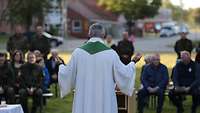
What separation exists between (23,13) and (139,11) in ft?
77.9

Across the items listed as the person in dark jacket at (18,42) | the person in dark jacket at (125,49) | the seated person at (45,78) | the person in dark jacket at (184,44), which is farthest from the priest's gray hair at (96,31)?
the person in dark jacket at (184,44)

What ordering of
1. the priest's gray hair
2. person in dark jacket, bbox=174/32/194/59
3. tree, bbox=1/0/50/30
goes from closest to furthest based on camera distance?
the priest's gray hair < person in dark jacket, bbox=174/32/194/59 < tree, bbox=1/0/50/30

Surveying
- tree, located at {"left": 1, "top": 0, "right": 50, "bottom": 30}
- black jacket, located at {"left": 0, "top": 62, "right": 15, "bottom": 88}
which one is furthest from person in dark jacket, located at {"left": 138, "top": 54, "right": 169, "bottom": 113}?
tree, located at {"left": 1, "top": 0, "right": 50, "bottom": 30}

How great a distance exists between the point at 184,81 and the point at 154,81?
73 cm

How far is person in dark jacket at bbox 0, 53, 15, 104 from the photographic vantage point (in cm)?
1307

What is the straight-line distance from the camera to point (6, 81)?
521 inches

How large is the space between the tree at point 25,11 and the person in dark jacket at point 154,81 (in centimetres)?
2593

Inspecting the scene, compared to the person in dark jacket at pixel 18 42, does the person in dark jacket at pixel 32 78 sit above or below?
below

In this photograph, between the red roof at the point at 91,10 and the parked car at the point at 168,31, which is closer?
the red roof at the point at 91,10

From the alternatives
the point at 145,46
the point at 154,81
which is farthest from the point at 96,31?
the point at 145,46

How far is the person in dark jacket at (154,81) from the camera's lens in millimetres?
13062

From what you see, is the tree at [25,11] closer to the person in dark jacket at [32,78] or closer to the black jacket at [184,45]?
the black jacket at [184,45]

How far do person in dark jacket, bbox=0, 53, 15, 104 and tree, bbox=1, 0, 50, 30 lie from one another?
25.4 m

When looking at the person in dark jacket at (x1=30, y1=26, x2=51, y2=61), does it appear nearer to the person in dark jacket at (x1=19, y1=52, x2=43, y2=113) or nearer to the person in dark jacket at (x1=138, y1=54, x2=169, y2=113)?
the person in dark jacket at (x1=19, y1=52, x2=43, y2=113)
